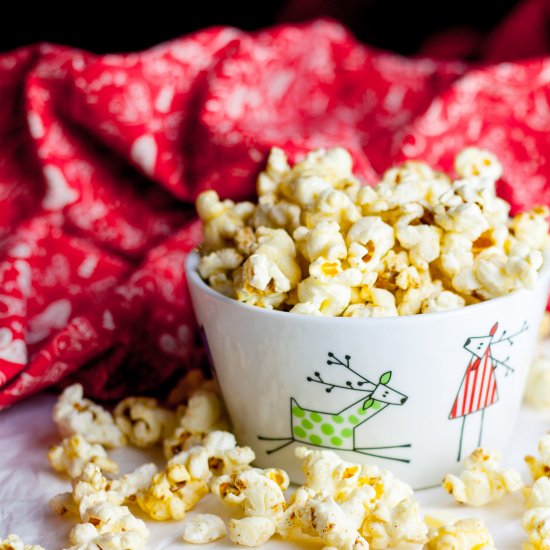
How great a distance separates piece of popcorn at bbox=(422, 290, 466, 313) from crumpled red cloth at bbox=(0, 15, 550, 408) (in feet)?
0.90

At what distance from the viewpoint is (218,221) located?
74 centimetres

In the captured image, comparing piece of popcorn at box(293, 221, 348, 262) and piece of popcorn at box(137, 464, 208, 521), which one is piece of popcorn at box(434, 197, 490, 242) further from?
piece of popcorn at box(137, 464, 208, 521)

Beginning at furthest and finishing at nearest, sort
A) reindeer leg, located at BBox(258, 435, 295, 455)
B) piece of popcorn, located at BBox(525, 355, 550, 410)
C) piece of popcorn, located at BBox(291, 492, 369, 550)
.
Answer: piece of popcorn, located at BBox(525, 355, 550, 410) → reindeer leg, located at BBox(258, 435, 295, 455) → piece of popcorn, located at BBox(291, 492, 369, 550)

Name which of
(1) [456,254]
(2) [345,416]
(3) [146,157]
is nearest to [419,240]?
(1) [456,254]

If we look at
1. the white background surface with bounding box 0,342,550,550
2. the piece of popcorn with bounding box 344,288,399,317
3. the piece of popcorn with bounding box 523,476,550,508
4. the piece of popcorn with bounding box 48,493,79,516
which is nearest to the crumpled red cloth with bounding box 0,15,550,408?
the white background surface with bounding box 0,342,550,550

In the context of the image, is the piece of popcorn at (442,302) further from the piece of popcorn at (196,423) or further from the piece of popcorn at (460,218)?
the piece of popcorn at (196,423)

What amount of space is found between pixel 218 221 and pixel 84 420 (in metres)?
0.22

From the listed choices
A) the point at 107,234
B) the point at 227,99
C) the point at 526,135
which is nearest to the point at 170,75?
the point at 227,99

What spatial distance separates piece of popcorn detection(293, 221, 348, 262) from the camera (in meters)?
0.63

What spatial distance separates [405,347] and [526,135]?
48cm

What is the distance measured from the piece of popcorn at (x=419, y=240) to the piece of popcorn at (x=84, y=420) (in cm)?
32

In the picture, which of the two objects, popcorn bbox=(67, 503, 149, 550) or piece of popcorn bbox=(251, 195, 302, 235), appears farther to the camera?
piece of popcorn bbox=(251, 195, 302, 235)

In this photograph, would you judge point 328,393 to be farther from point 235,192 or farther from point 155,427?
point 235,192

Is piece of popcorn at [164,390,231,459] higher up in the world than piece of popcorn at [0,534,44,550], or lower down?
lower down
